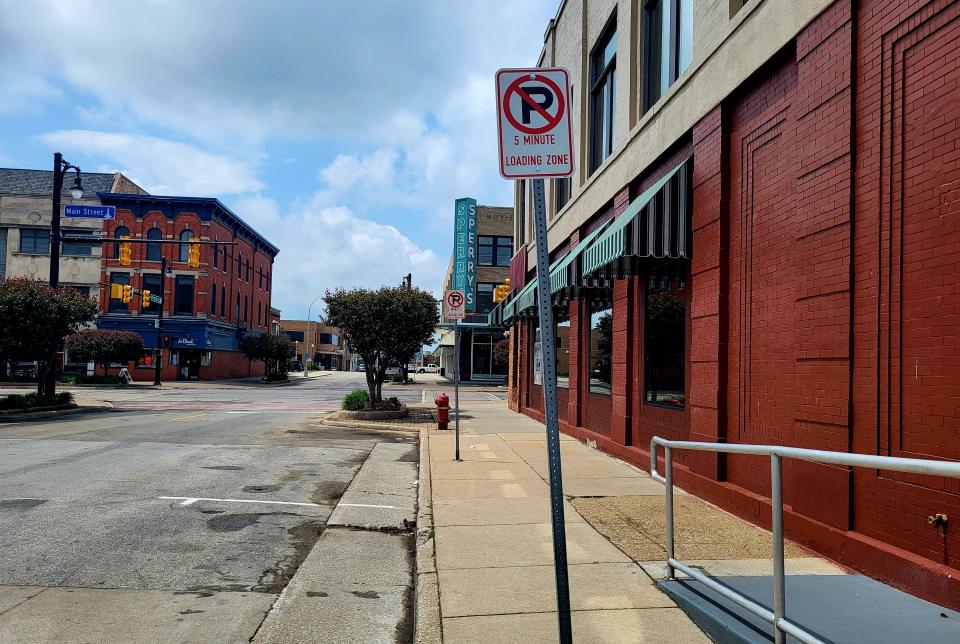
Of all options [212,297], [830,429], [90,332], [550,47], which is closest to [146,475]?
[830,429]

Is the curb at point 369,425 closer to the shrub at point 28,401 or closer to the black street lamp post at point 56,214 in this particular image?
the shrub at point 28,401

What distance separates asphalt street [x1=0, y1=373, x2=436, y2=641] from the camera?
507 cm

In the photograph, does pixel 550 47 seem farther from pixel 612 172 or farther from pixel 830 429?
pixel 830 429

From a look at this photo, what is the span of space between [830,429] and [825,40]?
336 cm

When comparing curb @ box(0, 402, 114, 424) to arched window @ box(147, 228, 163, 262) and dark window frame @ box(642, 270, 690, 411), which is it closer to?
dark window frame @ box(642, 270, 690, 411)

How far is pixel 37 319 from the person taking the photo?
21.9 metres

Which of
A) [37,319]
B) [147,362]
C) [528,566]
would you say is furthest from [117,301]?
[528,566]

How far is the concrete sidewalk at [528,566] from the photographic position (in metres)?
4.39

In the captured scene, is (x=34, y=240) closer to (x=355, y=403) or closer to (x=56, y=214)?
(x=56, y=214)

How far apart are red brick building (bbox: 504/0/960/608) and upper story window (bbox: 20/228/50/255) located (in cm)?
5458

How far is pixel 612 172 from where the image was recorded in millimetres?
12688

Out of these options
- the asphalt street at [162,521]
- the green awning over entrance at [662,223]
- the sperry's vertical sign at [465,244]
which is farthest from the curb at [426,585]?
the sperry's vertical sign at [465,244]

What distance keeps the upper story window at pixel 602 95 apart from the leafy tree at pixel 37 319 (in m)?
17.4

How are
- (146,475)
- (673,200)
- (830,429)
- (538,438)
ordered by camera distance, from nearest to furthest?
1. (830,429)
2. (673,200)
3. (146,475)
4. (538,438)
